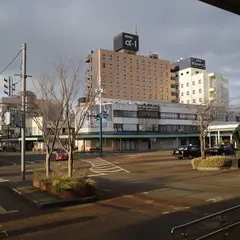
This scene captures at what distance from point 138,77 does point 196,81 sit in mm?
27197

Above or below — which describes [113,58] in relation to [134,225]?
above

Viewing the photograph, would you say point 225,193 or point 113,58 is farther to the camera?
point 113,58

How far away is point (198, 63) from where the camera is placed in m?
143

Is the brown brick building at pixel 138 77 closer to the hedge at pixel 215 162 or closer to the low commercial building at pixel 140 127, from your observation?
the low commercial building at pixel 140 127

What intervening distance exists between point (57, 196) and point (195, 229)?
249 inches

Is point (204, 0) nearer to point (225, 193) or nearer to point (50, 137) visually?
point (225, 193)

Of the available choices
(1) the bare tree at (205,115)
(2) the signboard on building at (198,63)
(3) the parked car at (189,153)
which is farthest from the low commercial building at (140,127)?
(2) the signboard on building at (198,63)

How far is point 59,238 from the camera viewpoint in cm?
739

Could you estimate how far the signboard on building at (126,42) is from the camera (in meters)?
148

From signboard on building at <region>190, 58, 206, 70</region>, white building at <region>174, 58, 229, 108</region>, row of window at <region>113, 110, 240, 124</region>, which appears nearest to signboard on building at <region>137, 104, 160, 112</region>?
row of window at <region>113, 110, 240, 124</region>

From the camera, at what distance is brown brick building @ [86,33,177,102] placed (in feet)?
468

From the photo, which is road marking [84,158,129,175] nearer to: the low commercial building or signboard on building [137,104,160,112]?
the low commercial building

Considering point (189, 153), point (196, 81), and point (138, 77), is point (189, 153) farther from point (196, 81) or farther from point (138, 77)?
point (138, 77)

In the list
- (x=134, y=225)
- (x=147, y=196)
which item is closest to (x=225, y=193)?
(x=147, y=196)
